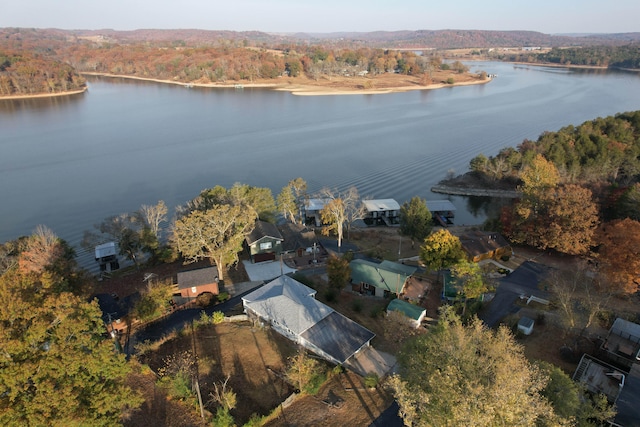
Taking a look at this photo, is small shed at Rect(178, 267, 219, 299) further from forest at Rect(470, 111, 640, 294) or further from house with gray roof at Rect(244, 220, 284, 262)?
forest at Rect(470, 111, 640, 294)

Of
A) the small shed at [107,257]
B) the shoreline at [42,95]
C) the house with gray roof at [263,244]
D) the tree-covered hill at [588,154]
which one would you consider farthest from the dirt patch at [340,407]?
the shoreline at [42,95]

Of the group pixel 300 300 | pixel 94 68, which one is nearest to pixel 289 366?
pixel 300 300

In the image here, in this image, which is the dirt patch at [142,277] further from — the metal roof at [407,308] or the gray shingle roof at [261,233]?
the metal roof at [407,308]

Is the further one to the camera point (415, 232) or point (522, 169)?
point (522, 169)

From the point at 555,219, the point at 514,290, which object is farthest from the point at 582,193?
the point at 514,290

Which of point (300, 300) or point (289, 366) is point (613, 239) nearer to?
point (300, 300)
